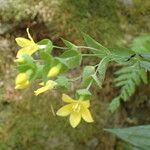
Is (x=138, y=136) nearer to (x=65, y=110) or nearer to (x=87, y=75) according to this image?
(x=65, y=110)

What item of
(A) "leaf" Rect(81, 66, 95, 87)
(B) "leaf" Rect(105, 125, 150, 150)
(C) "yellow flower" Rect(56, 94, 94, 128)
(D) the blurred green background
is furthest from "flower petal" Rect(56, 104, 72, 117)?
(D) the blurred green background

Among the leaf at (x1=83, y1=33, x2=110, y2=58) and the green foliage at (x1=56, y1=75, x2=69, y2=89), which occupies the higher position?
the leaf at (x1=83, y1=33, x2=110, y2=58)

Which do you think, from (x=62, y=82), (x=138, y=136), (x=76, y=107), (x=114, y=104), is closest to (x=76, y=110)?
(x=76, y=107)

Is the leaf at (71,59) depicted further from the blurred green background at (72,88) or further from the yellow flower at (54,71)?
the blurred green background at (72,88)

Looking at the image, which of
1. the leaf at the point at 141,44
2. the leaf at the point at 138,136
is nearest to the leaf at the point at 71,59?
the leaf at the point at 138,136

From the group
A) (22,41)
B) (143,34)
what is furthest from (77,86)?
(22,41)

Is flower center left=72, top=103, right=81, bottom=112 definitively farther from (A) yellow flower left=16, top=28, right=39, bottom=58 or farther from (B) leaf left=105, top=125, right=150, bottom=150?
(B) leaf left=105, top=125, right=150, bottom=150
